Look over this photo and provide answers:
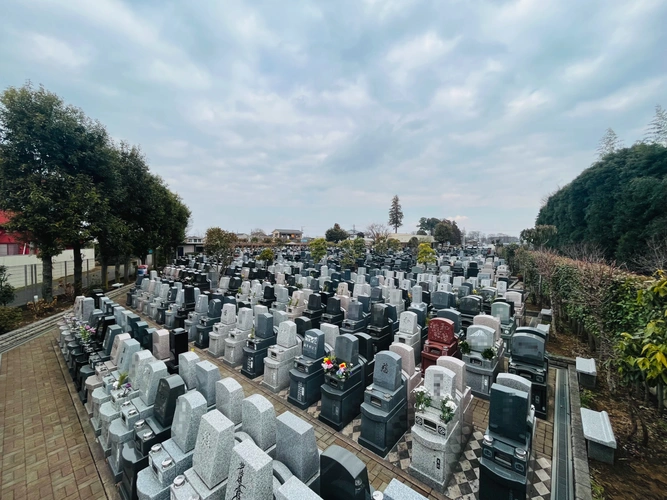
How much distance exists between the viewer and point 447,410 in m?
4.45

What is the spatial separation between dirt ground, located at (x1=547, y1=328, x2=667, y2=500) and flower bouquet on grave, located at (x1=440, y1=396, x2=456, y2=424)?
2.59 metres

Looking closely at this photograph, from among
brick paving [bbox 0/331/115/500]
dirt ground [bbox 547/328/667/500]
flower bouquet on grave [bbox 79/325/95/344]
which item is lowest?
brick paving [bbox 0/331/115/500]

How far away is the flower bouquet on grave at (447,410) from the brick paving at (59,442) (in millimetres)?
1282

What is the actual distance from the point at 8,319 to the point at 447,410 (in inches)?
626

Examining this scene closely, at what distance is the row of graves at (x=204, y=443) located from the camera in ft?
10.0

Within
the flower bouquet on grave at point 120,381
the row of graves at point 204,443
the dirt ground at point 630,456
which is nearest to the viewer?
the row of graves at point 204,443

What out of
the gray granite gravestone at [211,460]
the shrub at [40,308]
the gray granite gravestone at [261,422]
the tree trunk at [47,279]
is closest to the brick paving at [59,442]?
the gray granite gravestone at [261,422]

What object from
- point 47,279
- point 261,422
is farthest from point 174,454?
point 47,279

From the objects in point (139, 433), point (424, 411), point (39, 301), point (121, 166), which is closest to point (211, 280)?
point (39, 301)

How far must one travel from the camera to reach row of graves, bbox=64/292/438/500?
3.06 meters

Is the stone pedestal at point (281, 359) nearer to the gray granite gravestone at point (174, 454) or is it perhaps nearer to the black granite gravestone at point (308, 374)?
the black granite gravestone at point (308, 374)

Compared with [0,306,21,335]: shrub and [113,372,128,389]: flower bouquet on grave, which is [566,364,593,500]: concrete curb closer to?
[113,372,128,389]: flower bouquet on grave

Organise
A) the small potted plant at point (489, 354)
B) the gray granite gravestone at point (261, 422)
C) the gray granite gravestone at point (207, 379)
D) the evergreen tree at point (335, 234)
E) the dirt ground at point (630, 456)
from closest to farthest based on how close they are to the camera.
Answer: the gray granite gravestone at point (261, 422) < the dirt ground at point (630, 456) < the gray granite gravestone at point (207, 379) < the small potted plant at point (489, 354) < the evergreen tree at point (335, 234)

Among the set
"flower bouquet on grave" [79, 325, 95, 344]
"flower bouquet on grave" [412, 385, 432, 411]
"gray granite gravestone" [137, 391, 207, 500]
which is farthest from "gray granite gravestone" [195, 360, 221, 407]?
"flower bouquet on grave" [79, 325, 95, 344]
